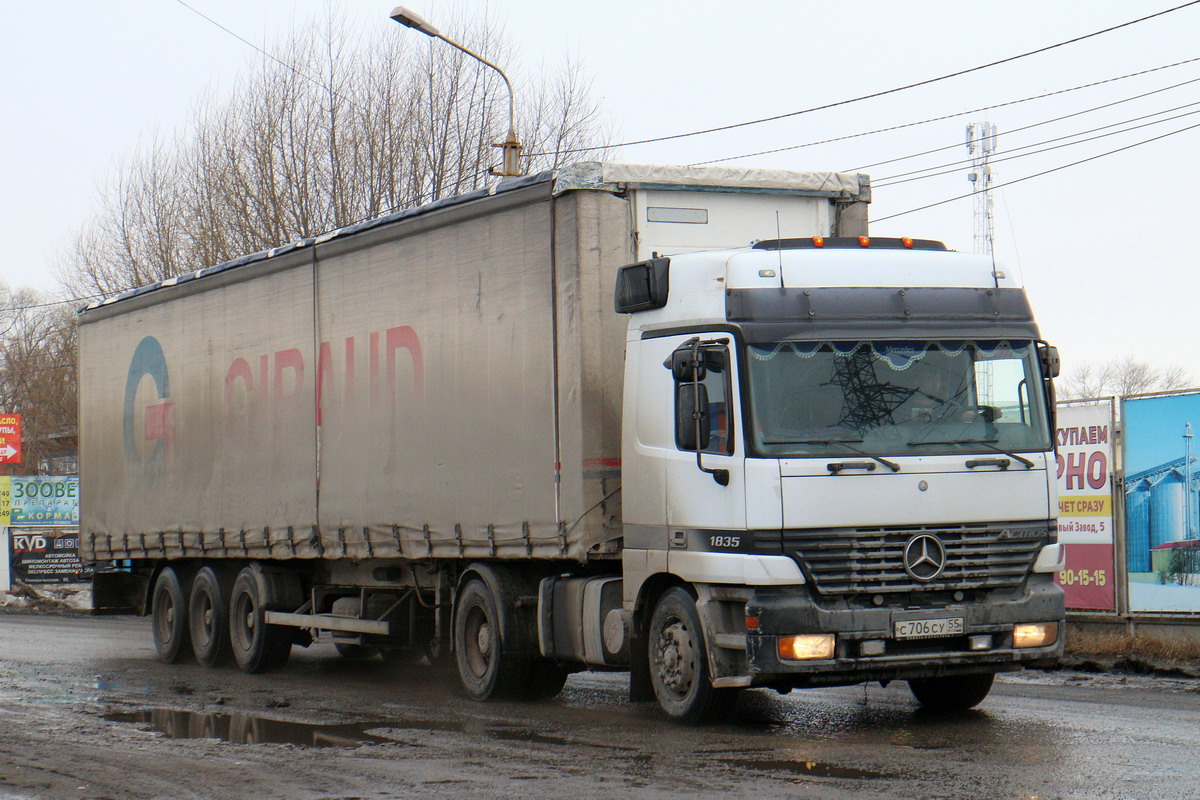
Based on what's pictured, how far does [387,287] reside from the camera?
13062 mm

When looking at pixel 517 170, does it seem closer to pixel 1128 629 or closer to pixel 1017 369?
pixel 1128 629

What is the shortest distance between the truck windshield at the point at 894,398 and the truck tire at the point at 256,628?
7147 mm

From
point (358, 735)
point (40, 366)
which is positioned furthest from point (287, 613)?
point (40, 366)

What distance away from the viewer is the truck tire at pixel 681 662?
9.62 metres

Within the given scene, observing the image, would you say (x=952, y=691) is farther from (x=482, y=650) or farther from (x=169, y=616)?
(x=169, y=616)

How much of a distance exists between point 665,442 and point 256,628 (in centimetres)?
668

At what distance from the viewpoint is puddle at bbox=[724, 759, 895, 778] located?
7910 mm

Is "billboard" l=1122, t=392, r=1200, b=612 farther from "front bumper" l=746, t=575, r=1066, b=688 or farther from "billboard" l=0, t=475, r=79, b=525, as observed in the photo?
"billboard" l=0, t=475, r=79, b=525

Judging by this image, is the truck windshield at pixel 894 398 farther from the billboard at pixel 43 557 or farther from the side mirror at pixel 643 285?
the billboard at pixel 43 557

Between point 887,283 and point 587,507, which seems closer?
point 887,283

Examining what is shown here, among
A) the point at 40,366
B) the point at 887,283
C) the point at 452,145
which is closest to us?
the point at 887,283

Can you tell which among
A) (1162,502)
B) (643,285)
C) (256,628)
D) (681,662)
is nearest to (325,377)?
(256,628)

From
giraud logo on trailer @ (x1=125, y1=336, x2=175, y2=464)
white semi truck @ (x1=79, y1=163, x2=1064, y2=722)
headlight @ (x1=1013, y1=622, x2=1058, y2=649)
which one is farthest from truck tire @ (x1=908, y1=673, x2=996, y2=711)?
Answer: giraud logo on trailer @ (x1=125, y1=336, x2=175, y2=464)

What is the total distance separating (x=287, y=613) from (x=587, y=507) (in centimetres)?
511
